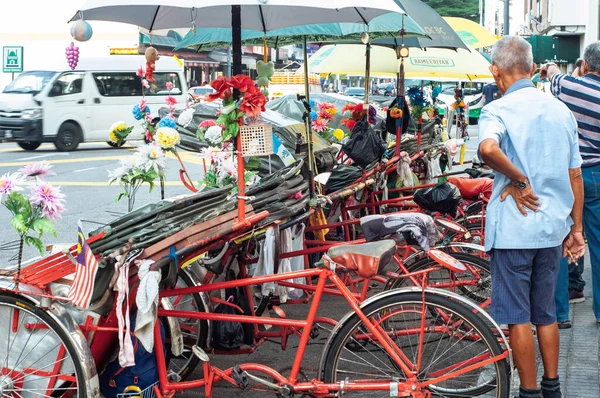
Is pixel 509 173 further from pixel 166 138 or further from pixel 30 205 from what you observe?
pixel 166 138

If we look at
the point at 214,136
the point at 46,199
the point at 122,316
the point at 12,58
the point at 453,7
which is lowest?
the point at 122,316

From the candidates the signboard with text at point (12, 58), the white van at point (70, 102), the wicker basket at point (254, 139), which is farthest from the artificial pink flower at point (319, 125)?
the signboard with text at point (12, 58)

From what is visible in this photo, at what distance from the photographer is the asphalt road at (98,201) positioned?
5.30 m

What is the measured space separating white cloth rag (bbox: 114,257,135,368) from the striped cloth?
130 inches

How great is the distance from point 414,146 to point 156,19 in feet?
10.9

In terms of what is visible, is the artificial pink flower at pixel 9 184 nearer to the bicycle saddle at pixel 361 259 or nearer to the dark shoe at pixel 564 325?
the bicycle saddle at pixel 361 259

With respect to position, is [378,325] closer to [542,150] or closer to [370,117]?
[542,150]

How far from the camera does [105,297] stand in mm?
3668

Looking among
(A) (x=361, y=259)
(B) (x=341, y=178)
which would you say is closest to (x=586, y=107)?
(B) (x=341, y=178)

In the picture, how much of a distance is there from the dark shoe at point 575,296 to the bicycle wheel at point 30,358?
4.23 metres

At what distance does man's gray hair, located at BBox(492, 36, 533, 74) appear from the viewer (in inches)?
151

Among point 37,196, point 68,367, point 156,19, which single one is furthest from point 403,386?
point 156,19

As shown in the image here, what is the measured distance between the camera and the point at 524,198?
3.72 m

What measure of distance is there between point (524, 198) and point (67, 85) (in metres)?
19.5
